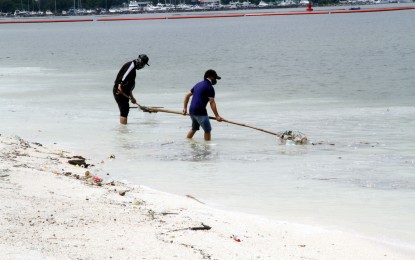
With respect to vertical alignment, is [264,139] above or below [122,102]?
below

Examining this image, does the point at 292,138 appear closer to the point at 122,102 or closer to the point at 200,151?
the point at 200,151

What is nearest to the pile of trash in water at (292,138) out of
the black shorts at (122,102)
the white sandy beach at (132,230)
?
the black shorts at (122,102)

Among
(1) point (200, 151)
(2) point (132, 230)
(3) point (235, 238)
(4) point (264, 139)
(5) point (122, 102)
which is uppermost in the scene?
(2) point (132, 230)

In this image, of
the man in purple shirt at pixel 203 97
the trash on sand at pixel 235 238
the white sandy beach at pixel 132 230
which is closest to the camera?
the white sandy beach at pixel 132 230

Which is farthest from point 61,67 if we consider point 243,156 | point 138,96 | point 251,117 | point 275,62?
point 243,156

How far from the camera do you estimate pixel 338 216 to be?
33.3 ft

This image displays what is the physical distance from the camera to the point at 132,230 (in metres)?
7.67

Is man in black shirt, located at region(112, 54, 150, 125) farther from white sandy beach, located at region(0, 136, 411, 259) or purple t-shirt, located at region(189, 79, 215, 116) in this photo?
white sandy beach, located at region(0, 136, 411, 259)

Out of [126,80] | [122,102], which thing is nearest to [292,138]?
[126,80]

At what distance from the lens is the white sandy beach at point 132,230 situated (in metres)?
7.01

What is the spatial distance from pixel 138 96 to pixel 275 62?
2058 cm

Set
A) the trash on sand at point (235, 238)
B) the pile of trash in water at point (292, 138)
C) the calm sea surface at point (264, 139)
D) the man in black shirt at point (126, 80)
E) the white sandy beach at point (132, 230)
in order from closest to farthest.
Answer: the white sandy beach at point (132, 230)
the trash on sand at point (235, 238)
the calm sea surface at point (264, 139)
the pile of trash in water at point (292, 138)
the man in black shirt at point (126, 80)

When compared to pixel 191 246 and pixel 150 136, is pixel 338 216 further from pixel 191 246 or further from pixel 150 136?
pixel 150 136

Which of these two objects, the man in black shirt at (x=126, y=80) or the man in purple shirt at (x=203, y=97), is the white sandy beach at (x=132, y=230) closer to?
the man in purple shirt at (x=203, y=97)
